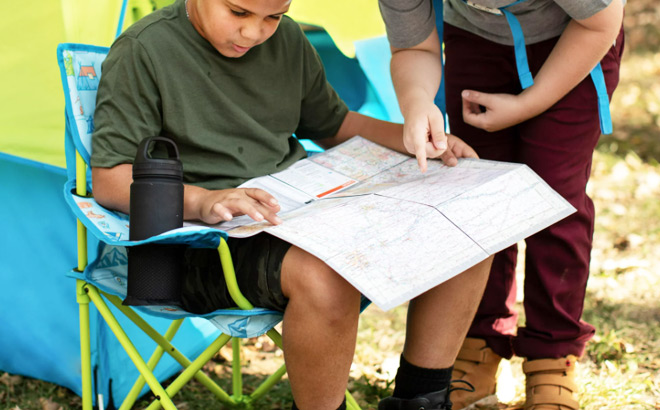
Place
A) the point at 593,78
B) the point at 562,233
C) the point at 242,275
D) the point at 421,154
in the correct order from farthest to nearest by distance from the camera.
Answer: the point at 562,233, the point at 593,78, the point at 421,154, the point at 242,275

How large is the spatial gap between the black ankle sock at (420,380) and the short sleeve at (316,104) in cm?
69

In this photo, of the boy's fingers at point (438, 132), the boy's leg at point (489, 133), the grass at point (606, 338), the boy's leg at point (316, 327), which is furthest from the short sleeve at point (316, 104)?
the grass at point (606, 338)

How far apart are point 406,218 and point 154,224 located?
47 centimetres

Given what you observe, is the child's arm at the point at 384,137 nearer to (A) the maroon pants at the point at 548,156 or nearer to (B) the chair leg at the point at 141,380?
(A) the maroon pants at the point at 548,156

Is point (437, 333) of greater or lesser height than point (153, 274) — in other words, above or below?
below

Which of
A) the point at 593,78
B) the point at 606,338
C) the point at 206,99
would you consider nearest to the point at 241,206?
the point at 206,99

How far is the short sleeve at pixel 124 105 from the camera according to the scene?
59.9 inches

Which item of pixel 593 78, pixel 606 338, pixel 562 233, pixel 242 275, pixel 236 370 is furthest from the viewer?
pixel 606 338

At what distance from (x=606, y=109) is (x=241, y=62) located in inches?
35.1

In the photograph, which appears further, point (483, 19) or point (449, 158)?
point (483, 19)

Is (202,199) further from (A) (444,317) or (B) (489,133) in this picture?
(B) (489,133)

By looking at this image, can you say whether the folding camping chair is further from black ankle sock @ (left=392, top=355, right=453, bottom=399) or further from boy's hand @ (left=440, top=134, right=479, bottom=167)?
boy's hand @ (left=440, top=134, right=479, bottom=167)

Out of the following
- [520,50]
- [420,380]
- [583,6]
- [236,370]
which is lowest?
[236,370]

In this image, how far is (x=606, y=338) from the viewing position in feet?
8.02
